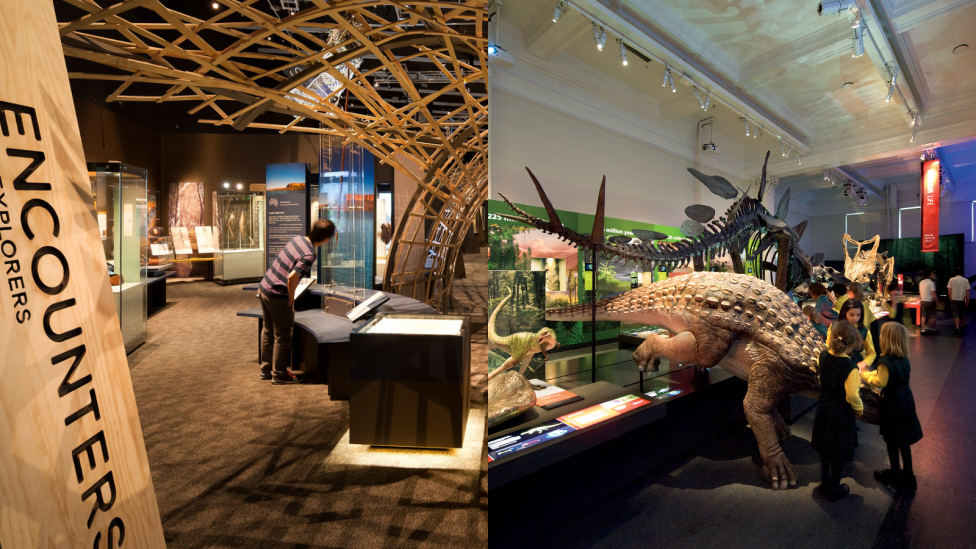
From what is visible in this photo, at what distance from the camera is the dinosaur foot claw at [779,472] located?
1.55m

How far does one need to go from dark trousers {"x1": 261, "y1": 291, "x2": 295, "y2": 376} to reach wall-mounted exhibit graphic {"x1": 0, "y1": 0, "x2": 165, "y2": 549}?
99.4 inches

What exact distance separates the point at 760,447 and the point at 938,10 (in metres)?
1.90

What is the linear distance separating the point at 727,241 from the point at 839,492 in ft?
4.57

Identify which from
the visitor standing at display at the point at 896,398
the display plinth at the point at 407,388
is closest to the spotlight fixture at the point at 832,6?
the visitor standing at display at the point at 896,398

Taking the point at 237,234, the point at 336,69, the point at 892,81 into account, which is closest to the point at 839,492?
the point at 892,81

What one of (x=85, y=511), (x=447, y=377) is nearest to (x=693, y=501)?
(x=447, y=377)

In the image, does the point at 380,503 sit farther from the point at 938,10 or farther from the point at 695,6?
the point at 938,10

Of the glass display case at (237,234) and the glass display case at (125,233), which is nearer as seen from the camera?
the glass display case at (125,233)

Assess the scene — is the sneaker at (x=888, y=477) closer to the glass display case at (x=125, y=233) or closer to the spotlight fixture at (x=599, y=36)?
the spotlight fixture at (x=599, y=36)

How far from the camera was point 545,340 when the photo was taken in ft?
6.07

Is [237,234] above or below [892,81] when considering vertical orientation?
below

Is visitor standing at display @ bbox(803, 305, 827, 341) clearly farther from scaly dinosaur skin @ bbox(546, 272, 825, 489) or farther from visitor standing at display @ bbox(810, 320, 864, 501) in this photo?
visitor standing at display @ bbox(810, 320, 864, 501)

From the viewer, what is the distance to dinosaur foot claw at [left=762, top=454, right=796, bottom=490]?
1.55m

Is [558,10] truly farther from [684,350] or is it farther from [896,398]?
[896,398]
